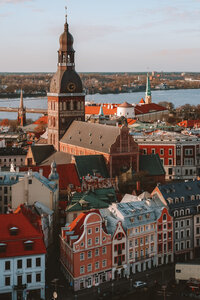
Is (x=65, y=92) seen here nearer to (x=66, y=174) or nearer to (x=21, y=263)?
(x=66, y=174)

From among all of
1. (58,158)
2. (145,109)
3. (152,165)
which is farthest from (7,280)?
(145,109)

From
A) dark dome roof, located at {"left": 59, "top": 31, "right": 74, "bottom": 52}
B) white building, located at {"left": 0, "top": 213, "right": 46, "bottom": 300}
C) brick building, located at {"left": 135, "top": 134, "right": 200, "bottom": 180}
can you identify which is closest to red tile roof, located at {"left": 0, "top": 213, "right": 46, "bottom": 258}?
white building, located at {"left": 0, "top": 213, "right": 46, "bottom": 300}

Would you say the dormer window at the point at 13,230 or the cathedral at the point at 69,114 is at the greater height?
the cathedral at the point at 69,114

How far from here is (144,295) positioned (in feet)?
126

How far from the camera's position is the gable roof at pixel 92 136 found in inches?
2458

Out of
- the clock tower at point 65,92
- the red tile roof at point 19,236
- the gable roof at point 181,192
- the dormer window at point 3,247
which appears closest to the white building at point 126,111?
the clock tower at point 65,92

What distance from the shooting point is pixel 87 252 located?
39.7 meters

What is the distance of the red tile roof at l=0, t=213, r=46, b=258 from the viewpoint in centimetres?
3722

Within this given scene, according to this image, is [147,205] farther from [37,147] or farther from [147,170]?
[37,147]


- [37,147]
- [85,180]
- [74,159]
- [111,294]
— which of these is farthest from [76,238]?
[37,147]

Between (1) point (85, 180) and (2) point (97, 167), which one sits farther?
(2) point (97, 167)

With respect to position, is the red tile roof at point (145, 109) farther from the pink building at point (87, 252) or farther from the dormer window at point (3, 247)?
the dormer window at point (3, 247)

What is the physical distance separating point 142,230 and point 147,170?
65.6ft

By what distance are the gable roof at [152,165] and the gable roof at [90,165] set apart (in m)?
4.57
